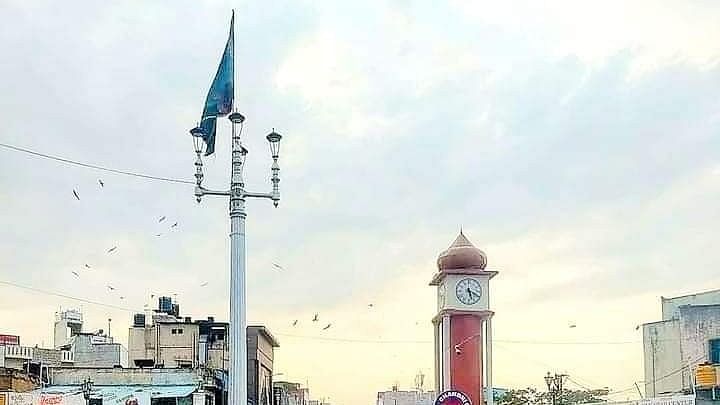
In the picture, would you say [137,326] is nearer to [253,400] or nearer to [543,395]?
[253,400]

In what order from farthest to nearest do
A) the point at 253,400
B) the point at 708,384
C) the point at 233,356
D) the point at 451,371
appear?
the point at 253,400, the point at 451,371, the point at 708,384, the point at 233,356

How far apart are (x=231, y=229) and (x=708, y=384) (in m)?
19.3

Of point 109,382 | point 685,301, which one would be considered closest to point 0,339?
point 109,382

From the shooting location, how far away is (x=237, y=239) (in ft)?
47.9

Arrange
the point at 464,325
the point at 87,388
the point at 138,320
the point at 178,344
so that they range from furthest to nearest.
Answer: the point at 138,320
the point at 178,344
the point at 87,388
the point at 464,325

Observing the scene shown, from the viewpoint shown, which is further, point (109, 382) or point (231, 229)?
point (109, 382)

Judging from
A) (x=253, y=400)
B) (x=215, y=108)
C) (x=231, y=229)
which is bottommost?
(x=253, y=400)

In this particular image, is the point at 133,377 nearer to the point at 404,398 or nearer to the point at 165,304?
the point at 165,304

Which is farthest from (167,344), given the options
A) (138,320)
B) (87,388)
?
(87,388)

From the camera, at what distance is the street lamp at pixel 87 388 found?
36.8 metres

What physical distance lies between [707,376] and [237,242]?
64.3ft

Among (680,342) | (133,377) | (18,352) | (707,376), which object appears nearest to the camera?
(707,376)

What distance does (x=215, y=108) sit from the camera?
15555 mm

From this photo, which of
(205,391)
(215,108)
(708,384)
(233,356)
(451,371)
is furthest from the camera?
(205,391)
